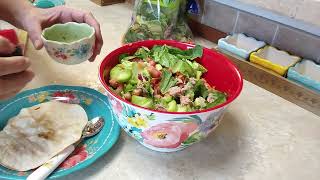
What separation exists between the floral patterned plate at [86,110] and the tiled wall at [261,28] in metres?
0.44

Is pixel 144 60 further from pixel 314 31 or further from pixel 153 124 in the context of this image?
pixel 314 31

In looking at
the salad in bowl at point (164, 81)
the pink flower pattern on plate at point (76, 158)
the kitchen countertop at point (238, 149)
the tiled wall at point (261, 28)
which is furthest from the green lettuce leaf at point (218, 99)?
the tiled wall at point (261, 28)

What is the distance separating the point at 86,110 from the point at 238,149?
30 centimetres

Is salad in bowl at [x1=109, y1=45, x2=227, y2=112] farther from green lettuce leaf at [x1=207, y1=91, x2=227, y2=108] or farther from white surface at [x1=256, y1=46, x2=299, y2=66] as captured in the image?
white surface at [x1=256, y1=46, x2=299, y2=66]

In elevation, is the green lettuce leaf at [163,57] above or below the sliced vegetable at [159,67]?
above

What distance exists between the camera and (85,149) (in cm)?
52

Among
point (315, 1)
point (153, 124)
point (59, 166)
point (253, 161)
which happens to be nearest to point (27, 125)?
point (59, 166)

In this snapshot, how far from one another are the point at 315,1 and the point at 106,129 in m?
0.51

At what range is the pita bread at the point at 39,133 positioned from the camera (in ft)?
1.57

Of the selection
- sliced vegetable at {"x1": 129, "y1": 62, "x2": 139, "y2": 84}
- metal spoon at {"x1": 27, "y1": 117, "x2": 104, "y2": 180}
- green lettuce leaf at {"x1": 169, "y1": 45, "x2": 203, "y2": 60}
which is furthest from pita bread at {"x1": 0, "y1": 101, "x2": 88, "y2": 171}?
green lettuce leaf at {"x1": 169, "y1": 45, "x2": 203, "y2": 60}

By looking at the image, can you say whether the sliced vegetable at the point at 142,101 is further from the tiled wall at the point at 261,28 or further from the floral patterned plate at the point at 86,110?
the tiled wall at the point at 261,28

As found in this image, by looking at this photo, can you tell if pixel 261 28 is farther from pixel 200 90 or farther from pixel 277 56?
pixel 200 90

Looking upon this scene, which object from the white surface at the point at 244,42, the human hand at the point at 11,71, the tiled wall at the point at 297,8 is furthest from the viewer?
the white surface at the point at 244,42

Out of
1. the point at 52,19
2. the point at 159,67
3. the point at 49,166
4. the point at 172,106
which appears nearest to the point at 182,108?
the point at 172,106
